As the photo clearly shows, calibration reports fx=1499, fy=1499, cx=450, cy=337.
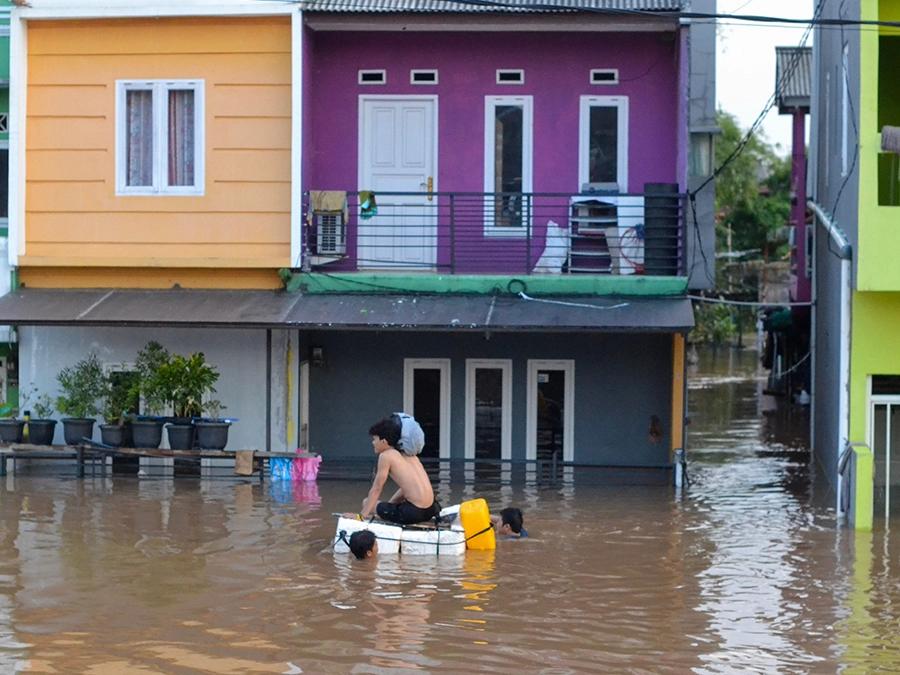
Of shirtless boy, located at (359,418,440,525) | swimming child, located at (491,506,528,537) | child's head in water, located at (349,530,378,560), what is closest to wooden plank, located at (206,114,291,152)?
shirtless boy, located at (359,418,440,525)

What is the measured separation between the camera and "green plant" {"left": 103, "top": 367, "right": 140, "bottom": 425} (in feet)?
67.5

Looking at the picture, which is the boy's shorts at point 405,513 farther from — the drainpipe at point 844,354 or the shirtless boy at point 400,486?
the drainpipe at point 844,354

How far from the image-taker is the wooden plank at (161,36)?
2092 centimetres

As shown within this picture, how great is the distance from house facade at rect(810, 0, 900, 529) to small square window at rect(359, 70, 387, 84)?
6.48 meters

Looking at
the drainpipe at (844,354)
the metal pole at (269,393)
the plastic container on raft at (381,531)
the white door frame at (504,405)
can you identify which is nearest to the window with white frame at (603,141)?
the white door frame at (504,405)

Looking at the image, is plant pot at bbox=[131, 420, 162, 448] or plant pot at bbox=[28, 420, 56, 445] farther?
plant pot at bbox=[28, 420, 56, 445]

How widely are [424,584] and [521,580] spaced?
37.3 inches

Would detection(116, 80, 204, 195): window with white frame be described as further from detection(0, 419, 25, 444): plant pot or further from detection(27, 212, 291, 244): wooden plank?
detection(0, 419, 25, 444): plant pot

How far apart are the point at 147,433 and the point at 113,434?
51 centimetres

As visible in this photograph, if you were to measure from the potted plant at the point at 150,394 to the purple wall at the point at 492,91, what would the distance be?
3411 millimetres

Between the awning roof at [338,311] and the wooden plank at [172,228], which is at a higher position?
the wooden plank at [172,228]

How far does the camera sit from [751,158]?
200 ft

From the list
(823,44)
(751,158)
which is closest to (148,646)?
(823,44)

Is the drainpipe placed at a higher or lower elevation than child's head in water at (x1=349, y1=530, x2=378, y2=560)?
higher
